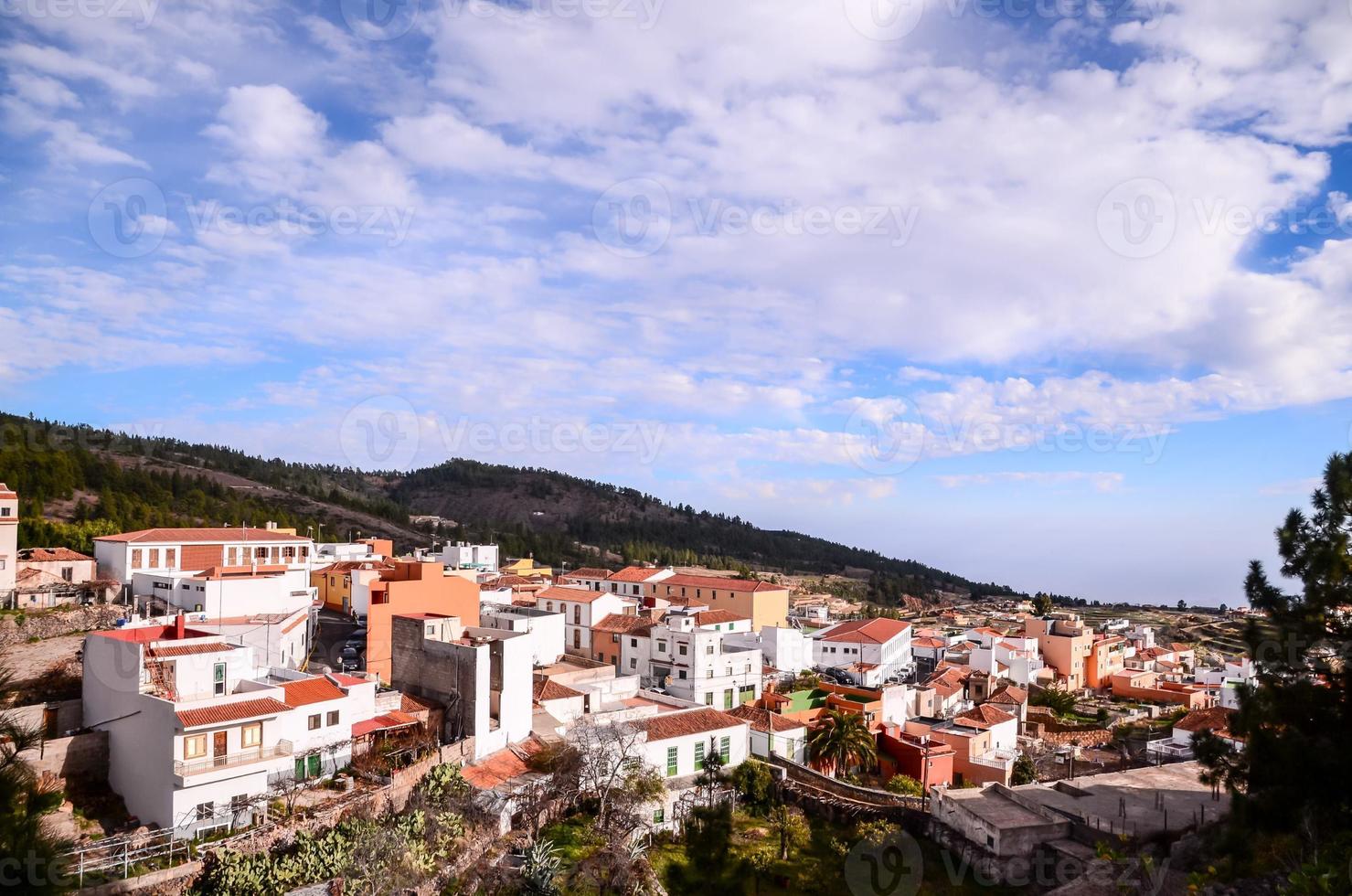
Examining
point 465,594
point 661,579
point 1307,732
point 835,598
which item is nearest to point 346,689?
point 465,594

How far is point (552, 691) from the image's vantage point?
2772 cm

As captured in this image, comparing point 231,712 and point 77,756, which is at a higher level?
point 231,712

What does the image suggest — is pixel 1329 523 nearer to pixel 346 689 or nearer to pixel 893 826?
pixel 893 826

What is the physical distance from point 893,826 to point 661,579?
3097 centimetres

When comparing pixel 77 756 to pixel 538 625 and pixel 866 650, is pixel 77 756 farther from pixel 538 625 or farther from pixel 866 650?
pixel 866 650

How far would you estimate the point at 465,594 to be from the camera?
3145 centimetres

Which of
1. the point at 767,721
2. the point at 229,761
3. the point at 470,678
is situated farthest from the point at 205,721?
the point at 767,721

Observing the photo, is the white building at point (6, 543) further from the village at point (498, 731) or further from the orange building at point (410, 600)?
the orange building at point (410, 600)

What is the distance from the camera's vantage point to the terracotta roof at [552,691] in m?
27.3

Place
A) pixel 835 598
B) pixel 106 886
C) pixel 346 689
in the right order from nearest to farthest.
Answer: pixel 106 886
pixel 346 689
pixel 835 598

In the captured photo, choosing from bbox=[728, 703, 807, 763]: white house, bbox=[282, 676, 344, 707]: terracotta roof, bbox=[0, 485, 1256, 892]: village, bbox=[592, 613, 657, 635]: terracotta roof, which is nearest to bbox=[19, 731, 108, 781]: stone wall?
bbox=[0, 485, 1256, 892]: village

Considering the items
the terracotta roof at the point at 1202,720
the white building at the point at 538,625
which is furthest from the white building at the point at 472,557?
the terracotta roof at the point at 1202,720

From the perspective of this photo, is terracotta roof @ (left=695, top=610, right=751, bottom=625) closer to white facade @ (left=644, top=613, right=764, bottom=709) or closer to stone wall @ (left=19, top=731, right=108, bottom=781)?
white facade @ (left=644, top=613, right=764, bottom=709)

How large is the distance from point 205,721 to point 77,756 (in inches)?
164
